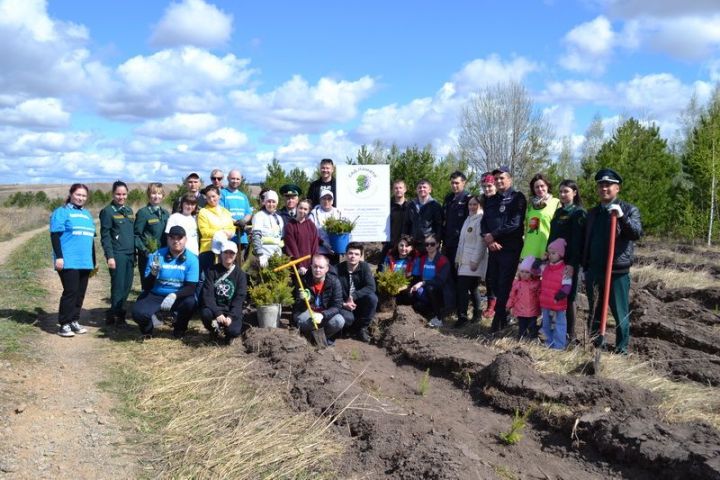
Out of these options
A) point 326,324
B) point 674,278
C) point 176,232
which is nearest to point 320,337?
point 326,324

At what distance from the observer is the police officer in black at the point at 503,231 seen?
755cm

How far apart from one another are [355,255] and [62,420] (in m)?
3.90

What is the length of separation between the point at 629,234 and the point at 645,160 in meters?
17.9

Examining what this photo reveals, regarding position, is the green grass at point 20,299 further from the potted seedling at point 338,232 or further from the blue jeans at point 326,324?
the potted seedling at point 338,232

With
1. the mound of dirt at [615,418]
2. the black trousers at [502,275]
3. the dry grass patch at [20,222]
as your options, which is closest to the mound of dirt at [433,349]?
the mound of dirt at [615,418]

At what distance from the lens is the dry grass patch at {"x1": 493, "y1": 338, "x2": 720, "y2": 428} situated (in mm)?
5242

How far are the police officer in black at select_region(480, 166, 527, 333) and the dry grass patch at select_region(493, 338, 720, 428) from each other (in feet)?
2.79

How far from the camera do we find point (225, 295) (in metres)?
7.11

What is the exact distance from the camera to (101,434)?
459 centimetres

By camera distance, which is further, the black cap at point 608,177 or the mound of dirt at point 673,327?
the mound of dirt at point 673,327

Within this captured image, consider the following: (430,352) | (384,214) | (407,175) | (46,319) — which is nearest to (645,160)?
(407,175)

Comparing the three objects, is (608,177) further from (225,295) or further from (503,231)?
(225,295)

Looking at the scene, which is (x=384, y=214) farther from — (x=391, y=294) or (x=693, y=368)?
(x=693, y=368)

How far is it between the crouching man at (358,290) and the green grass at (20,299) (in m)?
3.68
